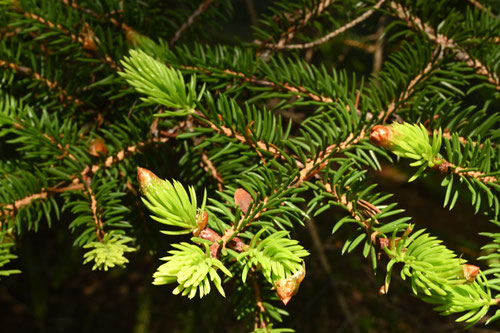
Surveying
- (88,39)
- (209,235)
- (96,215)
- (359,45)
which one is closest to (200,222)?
(209,235)

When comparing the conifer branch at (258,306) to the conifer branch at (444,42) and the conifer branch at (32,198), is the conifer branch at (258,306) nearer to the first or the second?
the conifer branch at (32,198)

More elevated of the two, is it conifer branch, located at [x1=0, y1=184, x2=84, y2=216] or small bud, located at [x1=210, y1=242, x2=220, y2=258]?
conifer branch, located at [x1=0, y1=184, x2=84, y2=216]

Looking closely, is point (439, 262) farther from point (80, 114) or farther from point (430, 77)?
point (80, 114)

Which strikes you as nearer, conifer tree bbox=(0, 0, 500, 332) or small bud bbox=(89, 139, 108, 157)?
conifer tree bbox=(0, 0, 500, 332)

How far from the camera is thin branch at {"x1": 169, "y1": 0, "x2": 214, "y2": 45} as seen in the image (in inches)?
33.6

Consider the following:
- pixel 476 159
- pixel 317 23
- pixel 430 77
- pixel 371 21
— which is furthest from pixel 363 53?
pixel 476 159

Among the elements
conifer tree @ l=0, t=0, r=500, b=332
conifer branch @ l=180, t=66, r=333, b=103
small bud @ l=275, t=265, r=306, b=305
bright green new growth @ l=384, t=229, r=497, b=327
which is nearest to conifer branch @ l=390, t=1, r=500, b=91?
conifer tree @ l=0, t=0, r=500, b=332

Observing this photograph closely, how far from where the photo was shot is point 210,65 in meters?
0.69

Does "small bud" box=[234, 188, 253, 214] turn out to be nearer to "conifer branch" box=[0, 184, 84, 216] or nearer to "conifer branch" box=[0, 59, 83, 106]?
"conifer branch" box=[0, 184, 84, 216]

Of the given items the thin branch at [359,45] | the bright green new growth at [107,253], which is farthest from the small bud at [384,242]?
the thin branch at [359,45]

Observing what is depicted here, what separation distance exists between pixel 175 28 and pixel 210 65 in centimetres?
26

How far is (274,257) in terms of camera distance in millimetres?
427

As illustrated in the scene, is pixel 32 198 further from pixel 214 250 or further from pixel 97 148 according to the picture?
pixel 214 250

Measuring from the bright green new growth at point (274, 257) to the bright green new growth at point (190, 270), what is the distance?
0.11ft
